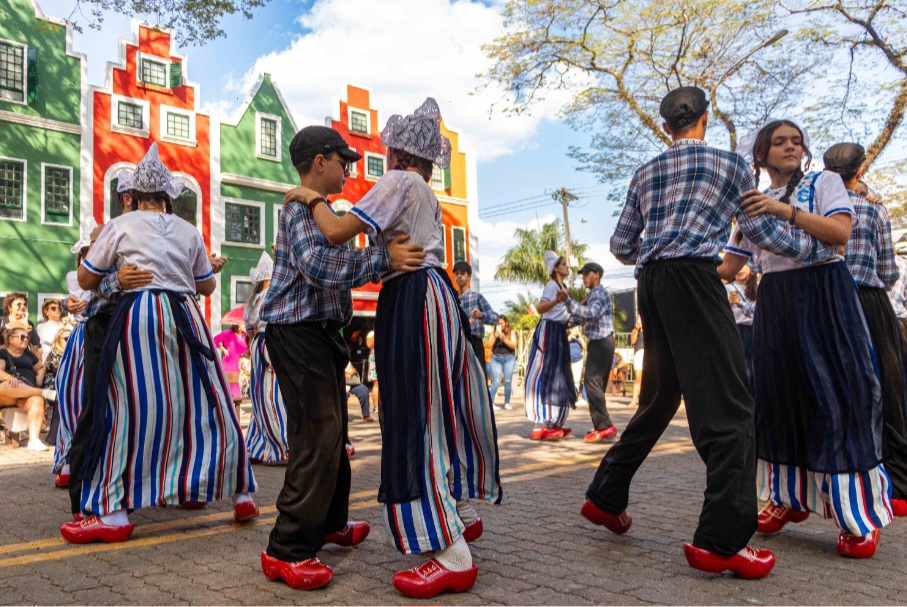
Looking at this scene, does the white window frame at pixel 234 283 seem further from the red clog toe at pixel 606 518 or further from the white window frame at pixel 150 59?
the red clog toe at pixel 606 518

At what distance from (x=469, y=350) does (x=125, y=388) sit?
198cm

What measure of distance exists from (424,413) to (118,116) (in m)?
21.7

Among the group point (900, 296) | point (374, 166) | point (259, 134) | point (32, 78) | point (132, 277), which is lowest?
point (900, 296)

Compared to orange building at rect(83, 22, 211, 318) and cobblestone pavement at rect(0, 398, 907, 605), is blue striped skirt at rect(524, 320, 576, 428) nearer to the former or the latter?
cobblestone pavement at rect(0, 398, 907, 605)

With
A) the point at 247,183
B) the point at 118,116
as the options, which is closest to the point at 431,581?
the point at 118,116

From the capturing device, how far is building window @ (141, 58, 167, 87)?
906 inches

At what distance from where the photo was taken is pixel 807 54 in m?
17.2

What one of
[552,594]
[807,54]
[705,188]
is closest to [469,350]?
[552,594]

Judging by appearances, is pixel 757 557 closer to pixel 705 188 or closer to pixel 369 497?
pixel 705 188

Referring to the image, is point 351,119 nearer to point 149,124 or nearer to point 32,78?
point 149,124

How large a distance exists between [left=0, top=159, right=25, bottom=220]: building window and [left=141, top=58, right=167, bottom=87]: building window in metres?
4.44

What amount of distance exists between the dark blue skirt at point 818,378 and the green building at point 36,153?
66.3 feet

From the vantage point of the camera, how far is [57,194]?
825 inches

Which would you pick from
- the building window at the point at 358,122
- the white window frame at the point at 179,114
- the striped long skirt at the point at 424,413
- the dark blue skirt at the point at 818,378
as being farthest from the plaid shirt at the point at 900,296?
the building window at the point at 358,122
